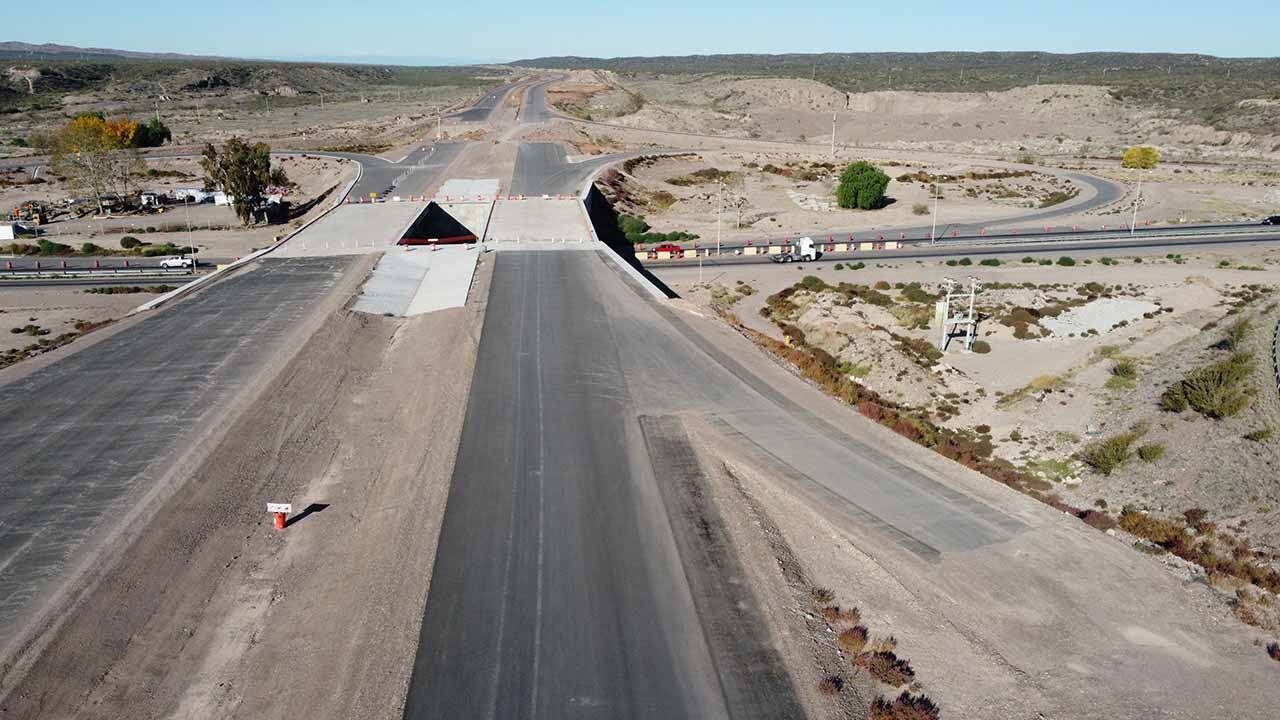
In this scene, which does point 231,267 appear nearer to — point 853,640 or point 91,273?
point 91,273

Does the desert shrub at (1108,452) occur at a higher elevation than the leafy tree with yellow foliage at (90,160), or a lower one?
lower

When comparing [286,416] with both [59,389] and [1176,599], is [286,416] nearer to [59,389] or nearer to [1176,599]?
[59,389]

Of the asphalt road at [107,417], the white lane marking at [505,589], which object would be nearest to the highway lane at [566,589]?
the white lane marking at [505,589]

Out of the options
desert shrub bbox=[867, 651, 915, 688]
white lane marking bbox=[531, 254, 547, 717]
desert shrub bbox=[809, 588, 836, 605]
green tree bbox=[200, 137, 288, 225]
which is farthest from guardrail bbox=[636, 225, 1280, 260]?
desert shrub bbox=[867, 651, 915, 688]

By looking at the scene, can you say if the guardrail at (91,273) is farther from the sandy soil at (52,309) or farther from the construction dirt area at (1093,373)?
the construction dirt area at (1093,373)

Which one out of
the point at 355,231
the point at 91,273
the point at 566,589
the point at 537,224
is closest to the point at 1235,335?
the point at 566,589

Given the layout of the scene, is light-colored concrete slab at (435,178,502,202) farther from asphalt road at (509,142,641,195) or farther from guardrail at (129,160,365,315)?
guardrail at (129,160,365,315)
